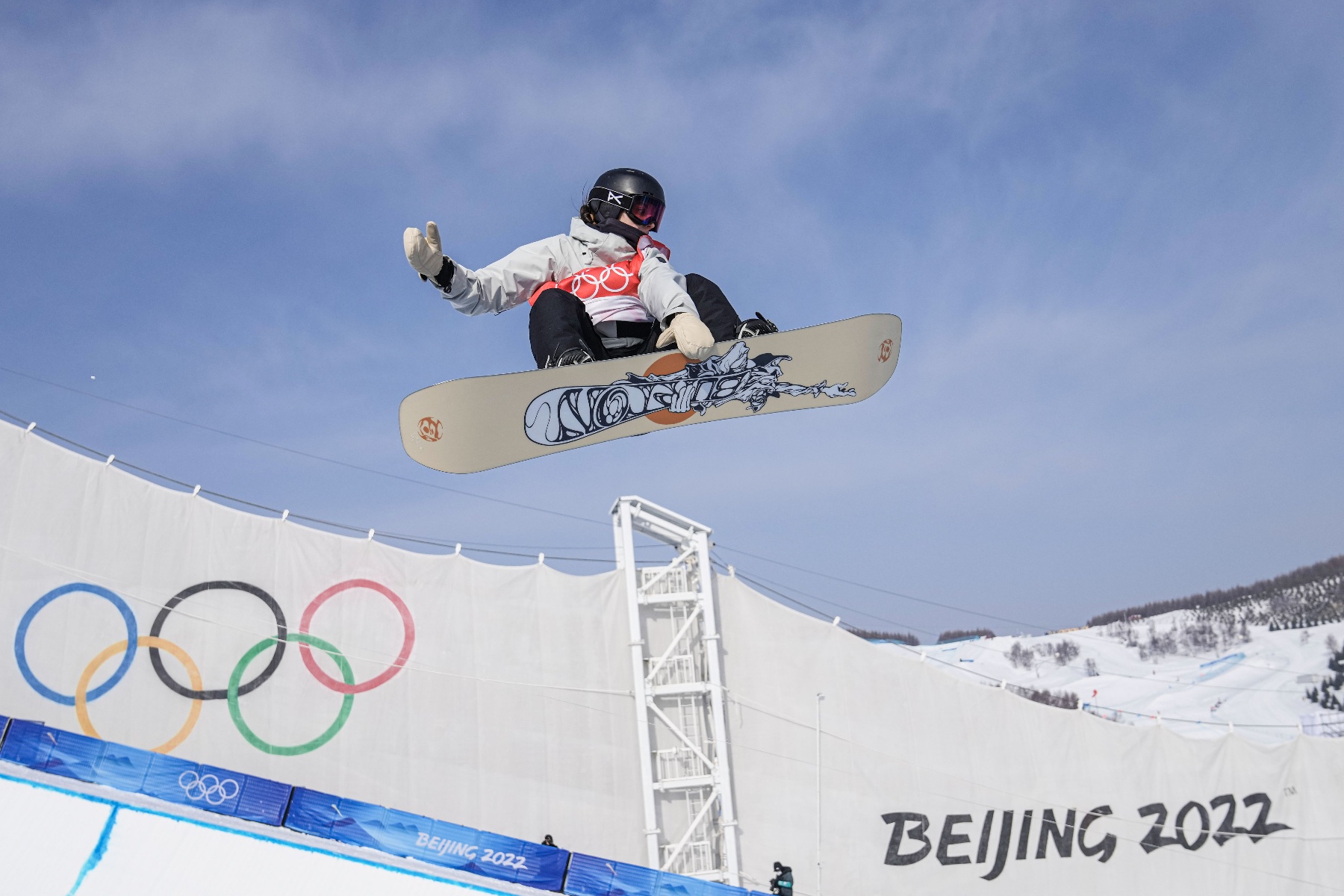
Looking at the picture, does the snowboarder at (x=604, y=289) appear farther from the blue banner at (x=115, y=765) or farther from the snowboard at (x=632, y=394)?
the blue banner at (x=115, y=765)

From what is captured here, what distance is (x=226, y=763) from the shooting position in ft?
25.1

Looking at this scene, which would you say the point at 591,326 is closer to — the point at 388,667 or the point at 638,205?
the point at 638,205

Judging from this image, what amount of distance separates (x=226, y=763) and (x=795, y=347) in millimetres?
6492

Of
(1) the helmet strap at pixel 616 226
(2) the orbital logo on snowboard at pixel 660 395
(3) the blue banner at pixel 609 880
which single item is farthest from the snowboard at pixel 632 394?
(3) the blue banner at pixel 609 880

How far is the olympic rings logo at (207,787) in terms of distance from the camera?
4.96 metres

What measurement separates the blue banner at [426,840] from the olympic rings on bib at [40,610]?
344cm

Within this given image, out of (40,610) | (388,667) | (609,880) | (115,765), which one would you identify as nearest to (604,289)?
(609,880)

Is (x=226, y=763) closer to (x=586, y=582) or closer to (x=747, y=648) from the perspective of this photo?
(x=586, y=582)

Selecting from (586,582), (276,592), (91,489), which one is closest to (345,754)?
(276,592)

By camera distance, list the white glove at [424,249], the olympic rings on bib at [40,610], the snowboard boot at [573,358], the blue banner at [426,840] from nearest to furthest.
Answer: the white glove at [424,249] < the snowboard boot at [573,358] < the blue banner at [426,840] < the olympic rings on bib at [40,610]

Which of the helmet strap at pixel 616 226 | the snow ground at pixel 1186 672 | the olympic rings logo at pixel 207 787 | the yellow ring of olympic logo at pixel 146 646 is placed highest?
the snow ground at pixel 1186 672

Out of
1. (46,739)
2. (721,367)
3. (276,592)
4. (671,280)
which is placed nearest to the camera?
(671,280)

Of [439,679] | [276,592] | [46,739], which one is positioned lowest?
[46,739]

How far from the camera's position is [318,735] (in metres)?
7.96
